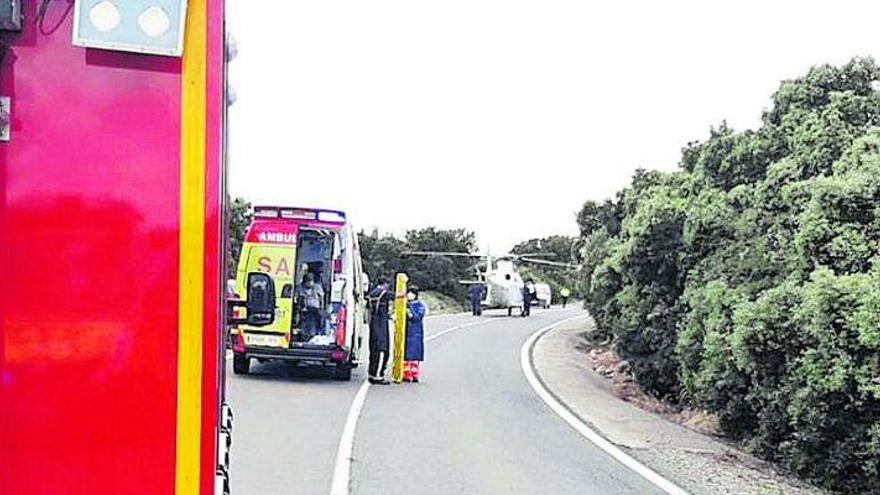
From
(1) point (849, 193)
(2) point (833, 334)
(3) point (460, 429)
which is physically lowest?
(3) point (460, 429)

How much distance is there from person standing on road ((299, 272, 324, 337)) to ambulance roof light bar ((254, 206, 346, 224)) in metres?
1.39

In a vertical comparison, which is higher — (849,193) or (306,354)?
(849,193)

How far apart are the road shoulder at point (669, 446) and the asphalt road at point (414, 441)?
22.6 inches

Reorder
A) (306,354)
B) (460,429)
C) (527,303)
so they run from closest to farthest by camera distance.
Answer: (460,429), (306,354), (527,303)

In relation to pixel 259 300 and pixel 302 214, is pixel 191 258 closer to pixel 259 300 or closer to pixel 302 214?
pixel 259 300

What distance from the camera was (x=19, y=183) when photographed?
2.68 metres

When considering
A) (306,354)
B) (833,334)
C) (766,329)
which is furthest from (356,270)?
(833,334)

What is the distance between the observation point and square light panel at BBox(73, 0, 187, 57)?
2.65 m

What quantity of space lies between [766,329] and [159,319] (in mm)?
12418

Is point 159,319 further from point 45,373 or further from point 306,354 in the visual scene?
point 306,354

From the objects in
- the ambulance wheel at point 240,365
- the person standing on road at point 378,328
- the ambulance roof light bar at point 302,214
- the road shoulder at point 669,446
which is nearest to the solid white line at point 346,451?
the person standing on road at point 378,328

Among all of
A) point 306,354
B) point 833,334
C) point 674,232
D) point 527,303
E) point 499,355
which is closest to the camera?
point 833,334

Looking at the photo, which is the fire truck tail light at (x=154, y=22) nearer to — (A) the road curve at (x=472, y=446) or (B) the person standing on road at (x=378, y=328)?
(A) the road curve at (x=472, y=446)

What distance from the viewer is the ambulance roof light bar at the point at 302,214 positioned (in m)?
17.4
